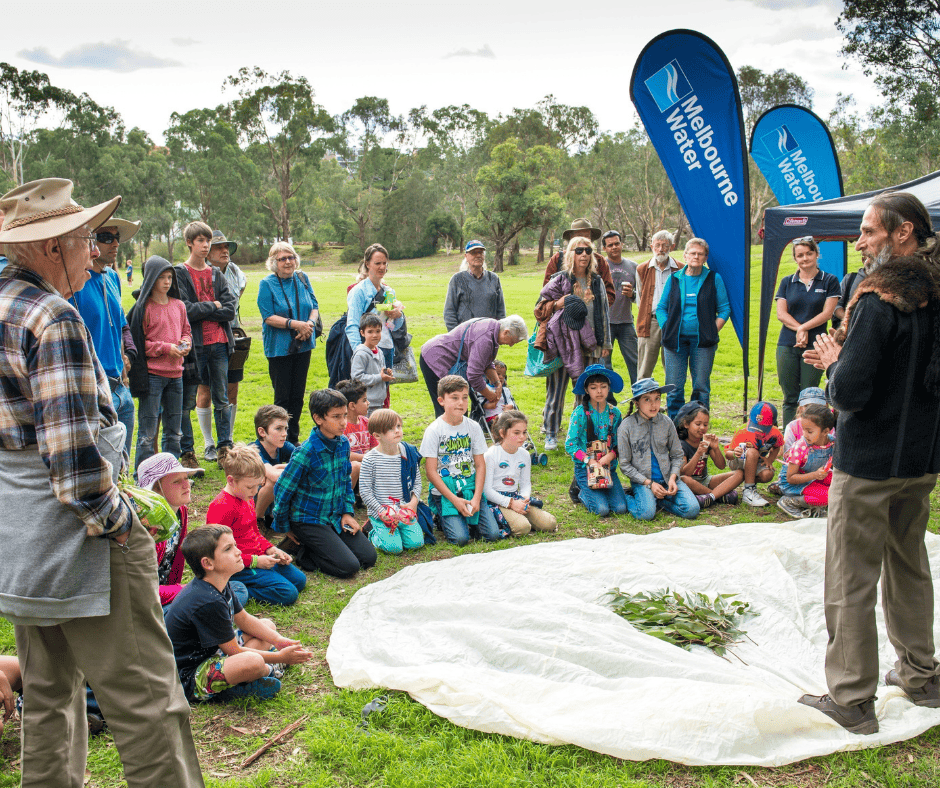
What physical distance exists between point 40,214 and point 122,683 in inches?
56.7

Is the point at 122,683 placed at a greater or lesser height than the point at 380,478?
greater

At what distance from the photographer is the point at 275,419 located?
17.4ft

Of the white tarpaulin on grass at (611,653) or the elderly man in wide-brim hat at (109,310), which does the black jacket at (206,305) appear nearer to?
the elderly man in wide-brim hat at (109,310)

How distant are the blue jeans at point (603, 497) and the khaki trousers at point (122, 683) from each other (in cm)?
410

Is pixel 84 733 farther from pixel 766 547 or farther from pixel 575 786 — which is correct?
pixel 766 547

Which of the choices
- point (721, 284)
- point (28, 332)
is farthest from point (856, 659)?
point (721, 284)

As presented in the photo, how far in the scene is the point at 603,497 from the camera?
19.9ft

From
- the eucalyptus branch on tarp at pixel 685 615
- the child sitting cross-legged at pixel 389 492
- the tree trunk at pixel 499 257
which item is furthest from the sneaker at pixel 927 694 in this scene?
the tree trunk at pixel 499 257

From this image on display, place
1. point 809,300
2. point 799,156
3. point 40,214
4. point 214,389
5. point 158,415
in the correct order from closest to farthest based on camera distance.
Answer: point 40,214 → point 158,415 → point 214,389 → point 809,300 → point 799,156

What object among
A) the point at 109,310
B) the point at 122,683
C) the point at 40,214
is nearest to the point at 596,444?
the point at 109,310

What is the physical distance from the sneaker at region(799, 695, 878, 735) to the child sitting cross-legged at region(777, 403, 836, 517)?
299cm

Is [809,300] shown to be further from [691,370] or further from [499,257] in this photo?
[499,257]

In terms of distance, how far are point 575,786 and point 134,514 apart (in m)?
1.89

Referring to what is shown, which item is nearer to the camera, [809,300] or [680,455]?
[680,455]
